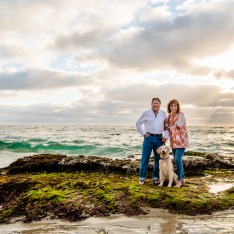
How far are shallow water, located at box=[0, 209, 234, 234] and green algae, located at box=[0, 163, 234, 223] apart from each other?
224 millimetres

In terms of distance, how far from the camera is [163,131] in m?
8.13

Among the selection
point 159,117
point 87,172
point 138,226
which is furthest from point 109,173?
point 138,226

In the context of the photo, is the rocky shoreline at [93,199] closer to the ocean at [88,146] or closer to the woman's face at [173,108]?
the woman's face at [173,108]

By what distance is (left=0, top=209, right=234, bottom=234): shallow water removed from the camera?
501cm

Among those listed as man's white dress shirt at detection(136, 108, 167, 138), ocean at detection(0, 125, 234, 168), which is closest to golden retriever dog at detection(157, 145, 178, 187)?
man's white dress shirt at detection(136, 108, 167, 138)

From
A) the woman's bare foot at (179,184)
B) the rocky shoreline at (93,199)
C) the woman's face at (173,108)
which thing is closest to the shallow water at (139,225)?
the rocky shoreline at (93,199)

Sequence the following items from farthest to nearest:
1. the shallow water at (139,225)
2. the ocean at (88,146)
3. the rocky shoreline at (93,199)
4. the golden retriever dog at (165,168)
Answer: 1. the ocean at (88,146)
2. the golden retriever dog at (165,168)
3. the rocky shoreline at (93,199)
4. the shallow water at (139,225)

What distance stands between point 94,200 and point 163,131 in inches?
118

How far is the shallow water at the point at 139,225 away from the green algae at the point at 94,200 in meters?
0.22

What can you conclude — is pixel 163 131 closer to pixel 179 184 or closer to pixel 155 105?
pixel 155 105

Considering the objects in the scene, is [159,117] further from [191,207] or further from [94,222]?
[94,222]

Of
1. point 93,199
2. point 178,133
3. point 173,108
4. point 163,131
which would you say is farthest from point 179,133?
point 93,199

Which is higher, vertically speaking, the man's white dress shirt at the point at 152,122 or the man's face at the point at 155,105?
the man's face at the point at 155,105

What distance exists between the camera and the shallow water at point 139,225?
5012 mm
